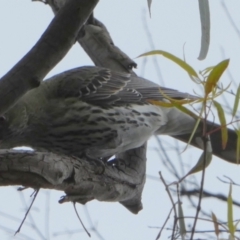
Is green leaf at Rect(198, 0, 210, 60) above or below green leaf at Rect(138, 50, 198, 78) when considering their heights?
above

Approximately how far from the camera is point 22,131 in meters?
3.73

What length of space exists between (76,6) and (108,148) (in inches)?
86.2

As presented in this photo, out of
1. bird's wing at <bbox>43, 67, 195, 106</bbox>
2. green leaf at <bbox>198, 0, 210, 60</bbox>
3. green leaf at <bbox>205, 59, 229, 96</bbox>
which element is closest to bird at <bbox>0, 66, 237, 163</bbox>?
bird's wing at <bbox>43, 67, 195, 106</bbox>

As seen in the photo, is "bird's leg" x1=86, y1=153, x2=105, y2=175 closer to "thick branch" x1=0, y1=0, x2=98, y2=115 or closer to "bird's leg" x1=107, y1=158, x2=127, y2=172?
"bird's leg" x1=107, y1=158, x2=127, y2=172

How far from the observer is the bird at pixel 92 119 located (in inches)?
152

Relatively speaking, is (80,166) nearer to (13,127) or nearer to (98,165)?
(98,165)

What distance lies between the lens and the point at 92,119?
154 inches

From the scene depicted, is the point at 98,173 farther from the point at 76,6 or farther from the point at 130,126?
the point at 76,6

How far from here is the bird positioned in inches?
152

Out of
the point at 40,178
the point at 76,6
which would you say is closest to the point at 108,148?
the point at 40,178

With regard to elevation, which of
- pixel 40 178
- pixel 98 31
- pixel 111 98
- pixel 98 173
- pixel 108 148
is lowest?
pixel 40 178

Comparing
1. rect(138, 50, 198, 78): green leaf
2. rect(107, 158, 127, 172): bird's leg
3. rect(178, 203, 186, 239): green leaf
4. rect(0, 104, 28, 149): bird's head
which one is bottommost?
rect(178, 203, 186, 239): green leaf

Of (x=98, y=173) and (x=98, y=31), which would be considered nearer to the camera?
(x=98, y=173)

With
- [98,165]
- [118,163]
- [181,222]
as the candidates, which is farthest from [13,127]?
[181,222]
